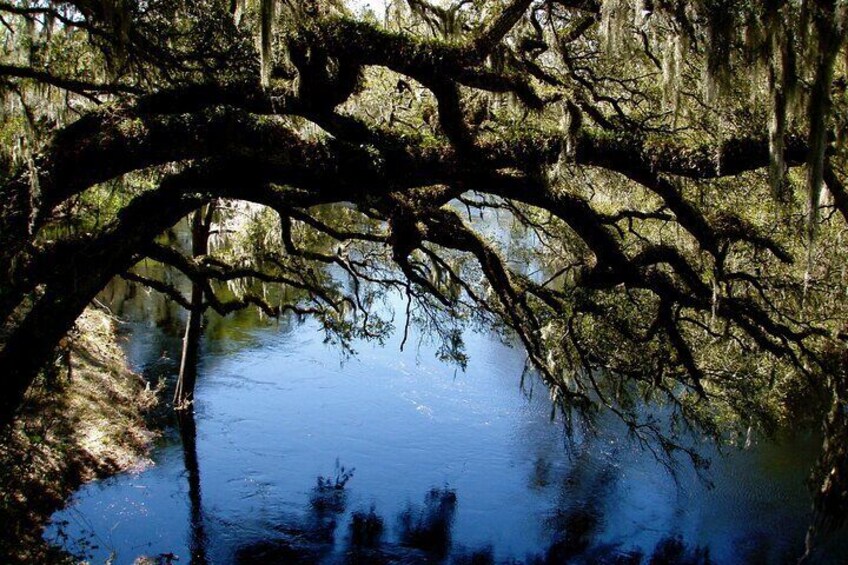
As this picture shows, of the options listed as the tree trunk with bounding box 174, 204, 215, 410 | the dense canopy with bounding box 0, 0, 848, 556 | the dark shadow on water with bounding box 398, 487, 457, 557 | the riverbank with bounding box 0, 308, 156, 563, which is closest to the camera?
the dense canopy with bounding box 0, 0, 848, 556

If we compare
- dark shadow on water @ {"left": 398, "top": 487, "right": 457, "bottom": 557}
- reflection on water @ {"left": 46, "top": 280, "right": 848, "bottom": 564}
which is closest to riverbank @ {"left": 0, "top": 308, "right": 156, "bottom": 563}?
reflection on water @ {"left": 46, "top": 280, "right": 848, "bottom": 564}

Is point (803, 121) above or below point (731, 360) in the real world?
above

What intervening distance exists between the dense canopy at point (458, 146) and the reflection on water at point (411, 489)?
3.32 meters

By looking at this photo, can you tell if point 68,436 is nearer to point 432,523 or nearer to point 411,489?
point 411,489

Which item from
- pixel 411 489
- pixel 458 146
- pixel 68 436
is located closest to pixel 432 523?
pixel 411 489

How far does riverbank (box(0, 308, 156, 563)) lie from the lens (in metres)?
8.34

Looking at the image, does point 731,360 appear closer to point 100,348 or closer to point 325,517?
point 325,517

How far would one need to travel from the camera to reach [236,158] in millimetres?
5922

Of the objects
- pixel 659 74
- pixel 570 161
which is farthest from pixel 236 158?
pixel 659 74

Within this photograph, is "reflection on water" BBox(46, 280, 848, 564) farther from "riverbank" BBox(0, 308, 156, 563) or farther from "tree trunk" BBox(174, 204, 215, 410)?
"tree trunk" BBox(174, 204, 215, 410)

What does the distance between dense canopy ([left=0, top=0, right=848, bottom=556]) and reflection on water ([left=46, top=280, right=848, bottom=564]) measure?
10.9ft

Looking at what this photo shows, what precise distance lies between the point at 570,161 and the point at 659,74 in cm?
375

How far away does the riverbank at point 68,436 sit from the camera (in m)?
8.34

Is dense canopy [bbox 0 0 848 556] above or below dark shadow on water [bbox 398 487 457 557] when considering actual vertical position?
above
